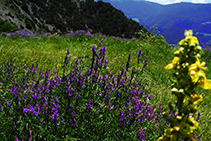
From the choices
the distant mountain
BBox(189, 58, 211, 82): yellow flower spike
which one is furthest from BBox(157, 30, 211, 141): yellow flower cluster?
the distant mountain

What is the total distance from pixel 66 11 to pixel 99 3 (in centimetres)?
861

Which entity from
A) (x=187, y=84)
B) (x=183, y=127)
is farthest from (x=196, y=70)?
(x=183, y=127)

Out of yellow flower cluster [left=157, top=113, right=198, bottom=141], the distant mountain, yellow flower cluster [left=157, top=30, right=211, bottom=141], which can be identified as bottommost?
yellow flower cluster [left=157, top=113, right=198, bottom=141]

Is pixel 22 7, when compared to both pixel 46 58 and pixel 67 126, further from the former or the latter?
pixel 67 126

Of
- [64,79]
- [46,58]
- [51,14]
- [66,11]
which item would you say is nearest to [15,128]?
[64,79]

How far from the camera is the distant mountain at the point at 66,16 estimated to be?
50.8 ft

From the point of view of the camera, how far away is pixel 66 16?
24.1 metres

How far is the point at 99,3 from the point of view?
1184 inches

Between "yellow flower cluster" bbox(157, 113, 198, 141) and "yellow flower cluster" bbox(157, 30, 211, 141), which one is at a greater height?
"yellow flower cluster" bbox(157, 30, 211, 141)

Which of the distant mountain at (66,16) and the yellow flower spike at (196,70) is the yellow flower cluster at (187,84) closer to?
the yellow flower spike at (196,70)

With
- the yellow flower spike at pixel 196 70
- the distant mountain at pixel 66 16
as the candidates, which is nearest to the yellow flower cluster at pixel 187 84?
the yellow flower spike at pixel 196 70

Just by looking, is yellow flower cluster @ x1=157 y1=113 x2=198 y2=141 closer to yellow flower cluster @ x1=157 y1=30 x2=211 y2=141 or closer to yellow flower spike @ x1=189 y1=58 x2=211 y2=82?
yellow flower cluster @ x1=157 y1=30 x2=211 y2=141

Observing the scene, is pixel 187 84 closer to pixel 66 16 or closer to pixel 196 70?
pixel 196 70

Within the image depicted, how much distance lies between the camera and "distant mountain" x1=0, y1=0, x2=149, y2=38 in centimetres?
1549
